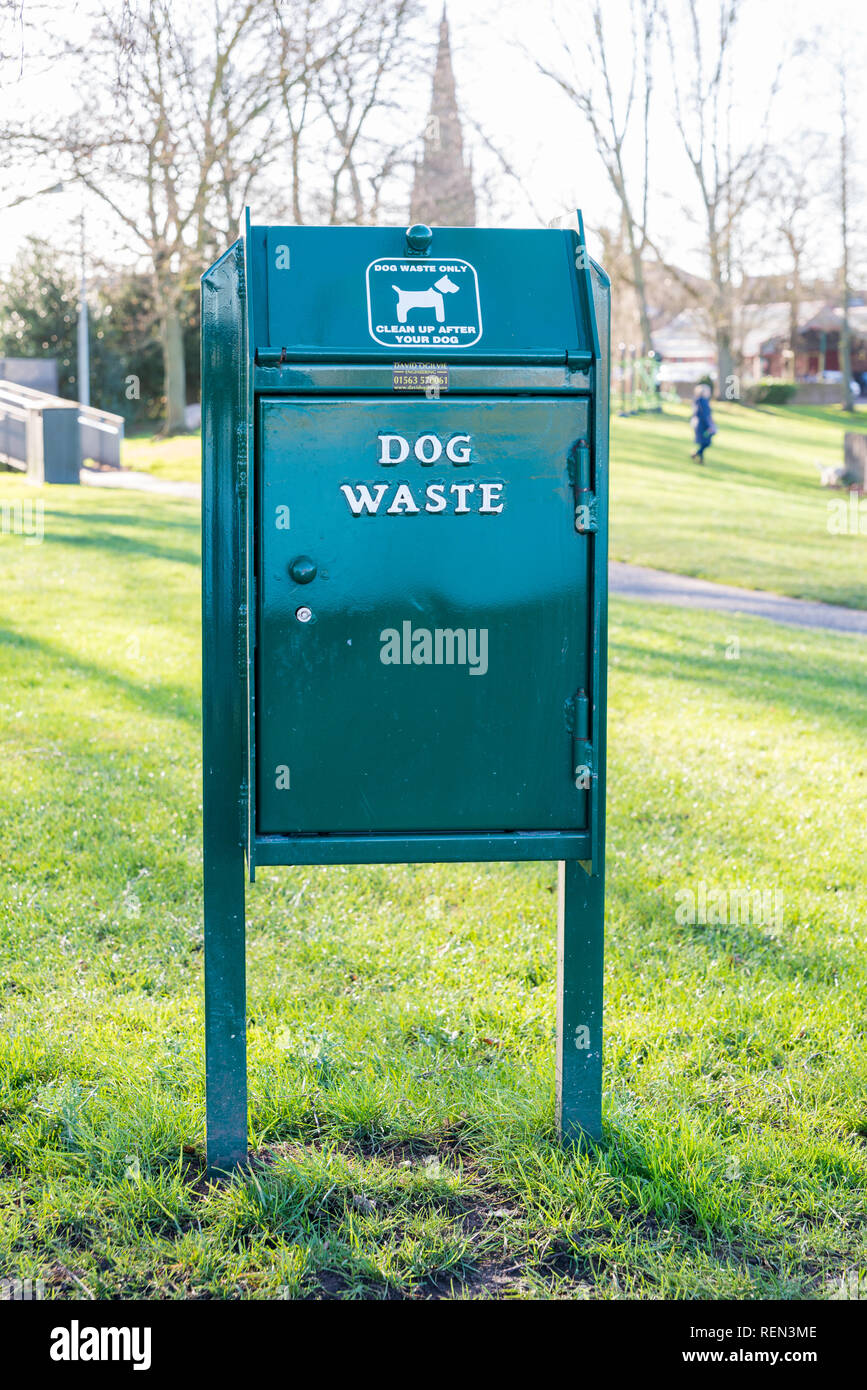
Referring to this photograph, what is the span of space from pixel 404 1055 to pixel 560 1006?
56 cm

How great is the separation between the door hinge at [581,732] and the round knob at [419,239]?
98 cm

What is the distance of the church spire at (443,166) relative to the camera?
2052 centimetres

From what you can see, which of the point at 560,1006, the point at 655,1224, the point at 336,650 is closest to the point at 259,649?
the point at 336,650

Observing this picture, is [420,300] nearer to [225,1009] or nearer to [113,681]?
[225,1009]

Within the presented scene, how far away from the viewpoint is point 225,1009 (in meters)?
2.71

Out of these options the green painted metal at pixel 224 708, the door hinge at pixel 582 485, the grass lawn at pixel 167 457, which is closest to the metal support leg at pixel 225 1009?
the green painted metal at pixel 224 708

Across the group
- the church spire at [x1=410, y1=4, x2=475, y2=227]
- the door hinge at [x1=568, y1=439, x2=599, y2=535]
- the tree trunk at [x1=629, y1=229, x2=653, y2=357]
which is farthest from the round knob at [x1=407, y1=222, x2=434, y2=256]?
the tree trunk at [x1=629, y1=229, x2=653, y2=357]

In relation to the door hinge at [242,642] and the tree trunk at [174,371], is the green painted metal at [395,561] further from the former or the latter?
the tree trunk at [174,371]

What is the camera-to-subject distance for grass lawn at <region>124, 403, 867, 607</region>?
14.2 meters

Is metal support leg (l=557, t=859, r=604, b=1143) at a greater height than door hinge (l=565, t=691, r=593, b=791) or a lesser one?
lesser

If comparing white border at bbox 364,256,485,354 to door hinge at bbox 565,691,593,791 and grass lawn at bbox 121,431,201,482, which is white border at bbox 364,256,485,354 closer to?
door hinge at bbox 565,691,593,791

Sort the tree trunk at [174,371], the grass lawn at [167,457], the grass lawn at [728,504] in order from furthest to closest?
the tree trunk at [174,371] → the grass lawn at [167,457] → the grass lawn at [728,504]

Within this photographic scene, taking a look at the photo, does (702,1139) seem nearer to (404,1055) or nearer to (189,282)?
(404,1055)
